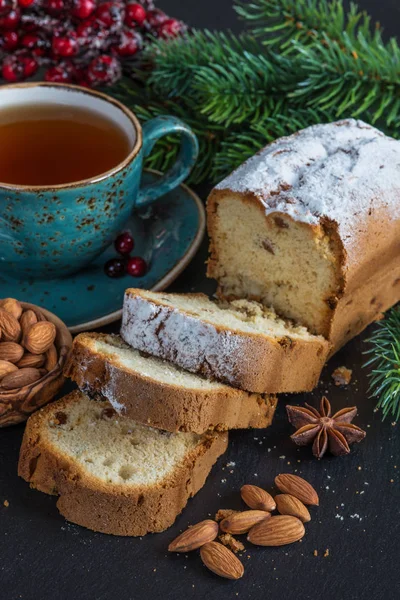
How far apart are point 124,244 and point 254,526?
123cm

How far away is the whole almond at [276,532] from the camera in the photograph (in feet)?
7.35

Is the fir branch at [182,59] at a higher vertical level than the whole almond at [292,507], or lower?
higher

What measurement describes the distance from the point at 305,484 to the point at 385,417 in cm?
43

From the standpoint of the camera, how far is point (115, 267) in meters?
2.98

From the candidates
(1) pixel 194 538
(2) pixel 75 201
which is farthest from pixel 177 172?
(1) pixel 194 538

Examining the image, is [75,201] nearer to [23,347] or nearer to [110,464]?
[23,347]

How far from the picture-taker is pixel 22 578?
7.06 ft

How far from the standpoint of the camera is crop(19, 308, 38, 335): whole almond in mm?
2525

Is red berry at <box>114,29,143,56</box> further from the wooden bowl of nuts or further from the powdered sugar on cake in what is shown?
the wooden bowl of nuts

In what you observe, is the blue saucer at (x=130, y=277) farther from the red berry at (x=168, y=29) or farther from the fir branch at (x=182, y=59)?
the red berry at (x=168, y=29)

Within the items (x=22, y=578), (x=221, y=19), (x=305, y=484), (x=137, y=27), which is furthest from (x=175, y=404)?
(x=221, y=19)

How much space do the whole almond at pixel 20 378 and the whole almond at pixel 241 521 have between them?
2.38ft

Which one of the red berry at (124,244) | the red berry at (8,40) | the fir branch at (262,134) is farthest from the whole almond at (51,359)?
the red berry at (8,40)

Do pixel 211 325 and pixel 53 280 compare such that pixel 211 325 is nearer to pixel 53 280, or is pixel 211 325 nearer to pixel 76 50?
pixel 53 280
